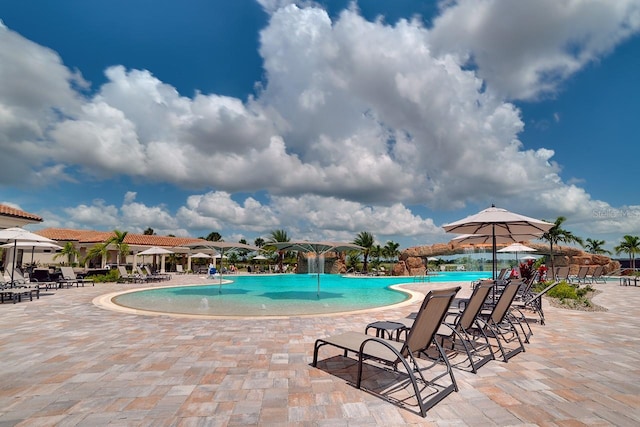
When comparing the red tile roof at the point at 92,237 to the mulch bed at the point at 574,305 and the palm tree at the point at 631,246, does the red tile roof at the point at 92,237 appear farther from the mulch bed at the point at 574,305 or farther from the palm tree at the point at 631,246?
the palm tree at the point at 631,246

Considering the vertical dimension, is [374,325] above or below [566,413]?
above

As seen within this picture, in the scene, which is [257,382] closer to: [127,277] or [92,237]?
[127,277]

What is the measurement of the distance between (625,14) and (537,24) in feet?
6.41

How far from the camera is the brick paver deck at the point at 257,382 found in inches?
107

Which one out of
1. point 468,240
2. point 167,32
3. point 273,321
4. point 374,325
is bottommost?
point 273,321

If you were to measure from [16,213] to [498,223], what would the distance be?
80.7 ft

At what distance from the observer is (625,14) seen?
791 centimetres

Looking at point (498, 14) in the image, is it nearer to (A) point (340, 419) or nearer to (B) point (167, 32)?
(A) point (340, 419)

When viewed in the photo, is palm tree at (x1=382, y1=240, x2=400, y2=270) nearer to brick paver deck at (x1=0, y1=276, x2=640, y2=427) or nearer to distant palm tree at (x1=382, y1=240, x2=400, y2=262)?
distant palm tree at (x1=382, y1=240, x2=400, y2=262)

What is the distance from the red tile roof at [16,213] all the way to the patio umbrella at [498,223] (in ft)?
75.1

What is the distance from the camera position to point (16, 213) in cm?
1834

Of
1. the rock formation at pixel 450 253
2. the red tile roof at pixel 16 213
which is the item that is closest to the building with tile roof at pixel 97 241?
the red tile roof at pixel 16 213

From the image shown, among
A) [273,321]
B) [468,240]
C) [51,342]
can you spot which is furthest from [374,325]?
[468,240]

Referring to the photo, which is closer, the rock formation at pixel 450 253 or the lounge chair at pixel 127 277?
the lounge chair at pixel 127 277
